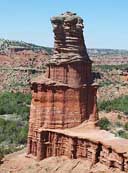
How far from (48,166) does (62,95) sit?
623cm

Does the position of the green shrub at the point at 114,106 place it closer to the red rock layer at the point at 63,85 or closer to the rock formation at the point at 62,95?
the rock formation at the point at 62,95

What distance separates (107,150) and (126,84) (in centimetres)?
13633

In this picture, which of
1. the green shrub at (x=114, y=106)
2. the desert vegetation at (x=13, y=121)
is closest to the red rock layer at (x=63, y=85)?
the desert vegetation at (x=13, y=121)

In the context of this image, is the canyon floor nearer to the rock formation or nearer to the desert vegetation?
the rock formation

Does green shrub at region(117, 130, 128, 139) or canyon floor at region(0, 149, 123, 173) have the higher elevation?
canyon floor at region(0, 149, 123, 173)

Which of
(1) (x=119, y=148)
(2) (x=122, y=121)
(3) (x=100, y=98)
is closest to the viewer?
(1) (x=119, y=148)

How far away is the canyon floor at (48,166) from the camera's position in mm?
39772

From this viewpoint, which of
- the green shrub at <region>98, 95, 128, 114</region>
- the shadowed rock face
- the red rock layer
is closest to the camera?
the red rock layer

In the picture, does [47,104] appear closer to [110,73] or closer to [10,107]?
[10,107]

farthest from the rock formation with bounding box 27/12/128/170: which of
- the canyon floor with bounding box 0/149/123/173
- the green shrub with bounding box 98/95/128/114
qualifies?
Answer: the green shrub with bounding box 98/95/128/114

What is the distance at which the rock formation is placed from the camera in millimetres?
45250

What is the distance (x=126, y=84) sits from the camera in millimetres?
173875

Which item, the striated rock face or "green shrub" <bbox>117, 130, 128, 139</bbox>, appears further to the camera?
"green shrub" <bbox>117, 130, 128, 139</bbox>

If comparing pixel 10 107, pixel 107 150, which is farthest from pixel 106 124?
pixel 107 150
